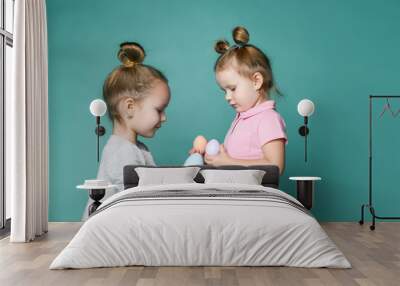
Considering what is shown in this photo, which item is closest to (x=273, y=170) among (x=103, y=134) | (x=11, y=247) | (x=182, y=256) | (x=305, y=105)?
(x=305, y=105)

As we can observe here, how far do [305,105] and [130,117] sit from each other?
2.26 meters

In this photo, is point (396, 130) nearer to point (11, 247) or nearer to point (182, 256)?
point (182, 256)

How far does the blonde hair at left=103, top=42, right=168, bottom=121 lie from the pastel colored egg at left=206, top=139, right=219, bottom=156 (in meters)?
1.01

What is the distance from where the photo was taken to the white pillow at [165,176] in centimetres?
667

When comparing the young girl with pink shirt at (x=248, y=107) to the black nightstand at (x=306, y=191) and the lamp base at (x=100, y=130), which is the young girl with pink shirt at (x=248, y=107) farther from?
the lamp base at (x=100, y=130)

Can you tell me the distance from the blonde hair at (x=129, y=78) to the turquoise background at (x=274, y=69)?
11cm

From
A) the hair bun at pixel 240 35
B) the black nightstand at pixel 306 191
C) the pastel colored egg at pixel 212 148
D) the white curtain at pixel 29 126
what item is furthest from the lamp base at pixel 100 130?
the black nightstand at pixel 306 191

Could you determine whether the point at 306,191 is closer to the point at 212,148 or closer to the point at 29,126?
the point at 212,148

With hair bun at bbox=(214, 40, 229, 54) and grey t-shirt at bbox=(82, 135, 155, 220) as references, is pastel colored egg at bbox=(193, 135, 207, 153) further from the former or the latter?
hair bun at bbox=(214, 40, 229, 54)

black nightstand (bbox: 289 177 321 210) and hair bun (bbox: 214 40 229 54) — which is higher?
hair bun (bbox: 214 40 229 54)

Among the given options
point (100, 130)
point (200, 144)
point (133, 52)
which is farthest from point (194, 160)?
point (133, 52)

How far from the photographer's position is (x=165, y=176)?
6703mm

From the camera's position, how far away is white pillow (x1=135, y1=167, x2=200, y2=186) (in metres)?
6.67

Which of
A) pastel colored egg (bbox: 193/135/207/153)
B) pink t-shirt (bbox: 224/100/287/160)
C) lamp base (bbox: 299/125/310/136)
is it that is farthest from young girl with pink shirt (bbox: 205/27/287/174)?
lamp base (bbox: 299/125/310/136)
